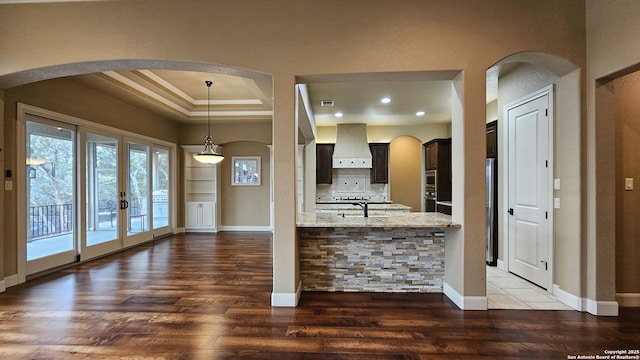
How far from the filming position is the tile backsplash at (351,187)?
8.20 m

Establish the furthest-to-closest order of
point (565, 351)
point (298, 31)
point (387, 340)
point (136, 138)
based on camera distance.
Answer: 1. point (136, 138)
2. point (298, 31)
3. point (387, 340)
4. point (565, 351)

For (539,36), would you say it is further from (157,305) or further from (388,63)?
(157,305)

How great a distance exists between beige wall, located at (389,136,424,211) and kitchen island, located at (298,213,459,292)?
4.98 meters

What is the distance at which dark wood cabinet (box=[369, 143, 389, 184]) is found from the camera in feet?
26.1

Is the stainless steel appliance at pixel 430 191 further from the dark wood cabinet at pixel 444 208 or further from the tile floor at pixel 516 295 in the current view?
the tile floor at pixel 516 295

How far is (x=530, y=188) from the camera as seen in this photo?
3705mm

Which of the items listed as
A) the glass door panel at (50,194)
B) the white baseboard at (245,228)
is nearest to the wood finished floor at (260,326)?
the glass door panel at (50,194)

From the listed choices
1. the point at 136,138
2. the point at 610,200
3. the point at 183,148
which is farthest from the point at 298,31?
the point at 183,148

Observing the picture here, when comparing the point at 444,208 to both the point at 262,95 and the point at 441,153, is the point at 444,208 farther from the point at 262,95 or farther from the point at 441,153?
the point at 262,95

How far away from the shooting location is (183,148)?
7.57m

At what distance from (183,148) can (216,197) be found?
1.51 m

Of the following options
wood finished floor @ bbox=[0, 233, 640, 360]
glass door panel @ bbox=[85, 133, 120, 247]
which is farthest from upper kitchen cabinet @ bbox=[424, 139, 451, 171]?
glass door panel @ bbox=[85, 133, 120, 247]

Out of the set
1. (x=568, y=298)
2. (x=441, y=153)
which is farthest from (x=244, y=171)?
(x=568, y=298)

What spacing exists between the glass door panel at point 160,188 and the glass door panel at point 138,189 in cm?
24
